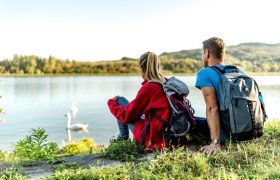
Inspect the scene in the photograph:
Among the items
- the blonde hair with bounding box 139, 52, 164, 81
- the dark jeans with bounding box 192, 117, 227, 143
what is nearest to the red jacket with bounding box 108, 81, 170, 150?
the blonde hair with bounding box 139, 52, 164, 81

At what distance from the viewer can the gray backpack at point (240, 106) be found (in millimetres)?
4961

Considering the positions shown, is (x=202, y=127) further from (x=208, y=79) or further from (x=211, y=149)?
(x=208, y=79)

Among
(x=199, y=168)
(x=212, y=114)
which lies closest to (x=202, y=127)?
(x=212, y=114)

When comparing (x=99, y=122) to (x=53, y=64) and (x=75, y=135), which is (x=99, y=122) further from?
(x=53, y=64)

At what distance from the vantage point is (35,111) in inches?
1462

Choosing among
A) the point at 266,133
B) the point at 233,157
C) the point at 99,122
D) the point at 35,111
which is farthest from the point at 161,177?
the point at 35,111

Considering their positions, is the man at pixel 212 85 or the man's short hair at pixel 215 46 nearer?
Result: the man at pixel 212 85

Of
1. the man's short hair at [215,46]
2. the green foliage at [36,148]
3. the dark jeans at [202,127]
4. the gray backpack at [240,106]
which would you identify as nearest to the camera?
the gray backpack at [240,106]

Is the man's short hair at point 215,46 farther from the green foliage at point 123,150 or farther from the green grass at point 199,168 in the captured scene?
the green foliage at point 123,150

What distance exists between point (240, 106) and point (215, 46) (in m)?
0.93

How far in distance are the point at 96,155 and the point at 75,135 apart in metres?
18.9

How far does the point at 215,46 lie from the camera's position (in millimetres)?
5293

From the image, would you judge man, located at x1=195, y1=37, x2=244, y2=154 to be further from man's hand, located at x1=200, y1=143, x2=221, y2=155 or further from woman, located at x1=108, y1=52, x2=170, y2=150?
woman, located at x1=108, y1=52, x2=170, y2=150

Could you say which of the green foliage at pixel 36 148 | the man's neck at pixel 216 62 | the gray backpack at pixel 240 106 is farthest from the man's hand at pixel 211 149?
the green foliage at pixel 36 148
